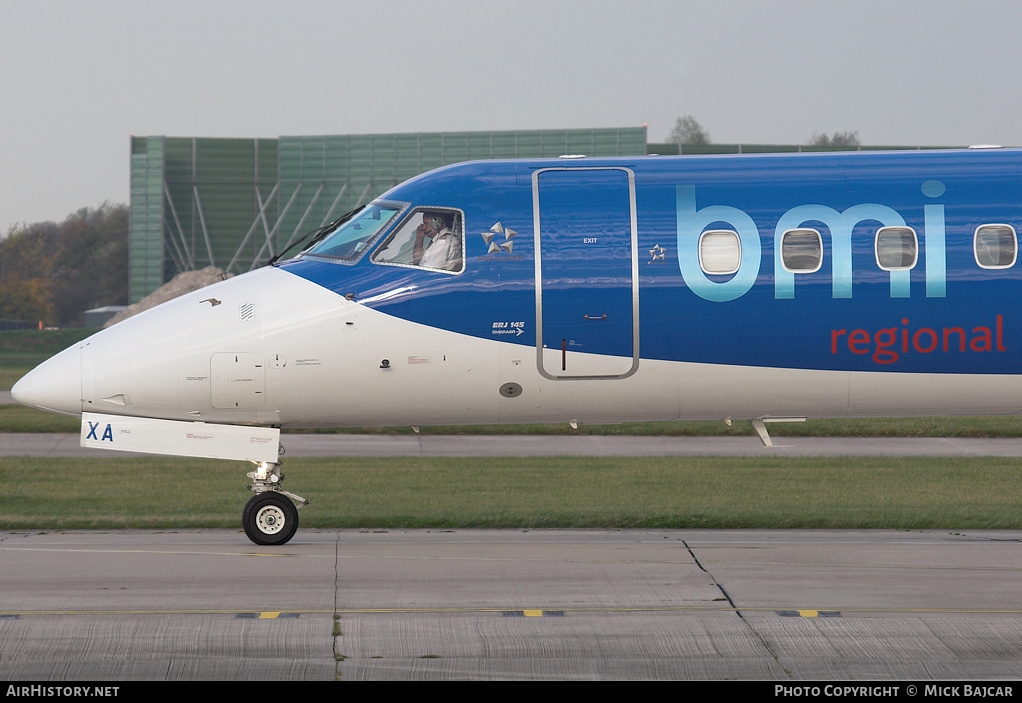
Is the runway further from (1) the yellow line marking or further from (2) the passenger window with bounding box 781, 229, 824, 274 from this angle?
(2) the passenger window with bounding box 781, 229, 824, 274

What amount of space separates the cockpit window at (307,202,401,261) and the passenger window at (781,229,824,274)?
3962 mm

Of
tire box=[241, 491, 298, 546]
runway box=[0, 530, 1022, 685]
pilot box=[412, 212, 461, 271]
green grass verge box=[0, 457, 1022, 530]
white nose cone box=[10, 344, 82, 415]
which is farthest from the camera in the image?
green grass verge box=[0, 457, 1022, 530]

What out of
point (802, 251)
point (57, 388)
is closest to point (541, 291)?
point (802, 251)

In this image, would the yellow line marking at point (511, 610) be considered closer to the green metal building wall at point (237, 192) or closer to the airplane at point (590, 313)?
the airplane at point (590, 313)

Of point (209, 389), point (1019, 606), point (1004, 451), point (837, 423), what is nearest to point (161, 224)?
point (837, 423)

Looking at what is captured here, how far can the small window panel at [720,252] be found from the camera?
1131 cm

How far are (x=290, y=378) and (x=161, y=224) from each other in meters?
55.3

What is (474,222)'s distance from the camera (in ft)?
37.4

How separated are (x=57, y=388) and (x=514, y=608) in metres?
5.10

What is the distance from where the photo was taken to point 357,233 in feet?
38.3

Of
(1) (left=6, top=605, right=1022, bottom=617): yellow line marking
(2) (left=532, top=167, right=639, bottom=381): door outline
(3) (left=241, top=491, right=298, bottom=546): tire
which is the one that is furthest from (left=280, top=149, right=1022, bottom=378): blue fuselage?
(1) (left=6, top=605, right=1022, bottom=617): yellow line marking

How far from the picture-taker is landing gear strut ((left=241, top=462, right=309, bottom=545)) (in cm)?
1215
